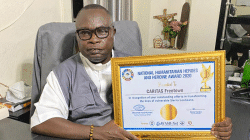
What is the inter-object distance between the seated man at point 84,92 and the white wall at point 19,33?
1.78 ft

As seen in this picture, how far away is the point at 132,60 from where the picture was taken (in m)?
0.63

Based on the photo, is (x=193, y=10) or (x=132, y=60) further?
(x=193, y=10)

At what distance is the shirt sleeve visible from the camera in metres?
0.68

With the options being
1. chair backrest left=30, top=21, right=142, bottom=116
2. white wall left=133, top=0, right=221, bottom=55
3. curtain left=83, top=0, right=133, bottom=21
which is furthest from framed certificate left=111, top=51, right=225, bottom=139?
white wall left=133, top=0, right=221, bottom=55

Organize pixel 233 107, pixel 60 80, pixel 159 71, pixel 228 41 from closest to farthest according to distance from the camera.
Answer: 1. pixel 159 71
2. pixel 60 80
3. pixel 233 107
4. pixel 228 41

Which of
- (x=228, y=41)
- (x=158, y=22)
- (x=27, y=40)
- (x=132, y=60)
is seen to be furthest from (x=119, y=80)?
(x=158, y=22)

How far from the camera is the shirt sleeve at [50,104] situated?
26.8 inches

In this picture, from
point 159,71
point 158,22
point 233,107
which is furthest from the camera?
point 158,22

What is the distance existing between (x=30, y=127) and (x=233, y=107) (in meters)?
0.97

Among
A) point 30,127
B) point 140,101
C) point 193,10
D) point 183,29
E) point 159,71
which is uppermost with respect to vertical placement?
point 193,10

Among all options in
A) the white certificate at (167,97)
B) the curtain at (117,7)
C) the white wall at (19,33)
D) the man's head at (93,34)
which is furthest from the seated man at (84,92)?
the curtain at (117,7)

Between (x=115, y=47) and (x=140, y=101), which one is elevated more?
(x=115, y=47)

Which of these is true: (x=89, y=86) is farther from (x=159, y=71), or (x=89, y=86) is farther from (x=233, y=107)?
(x=233, y=107)

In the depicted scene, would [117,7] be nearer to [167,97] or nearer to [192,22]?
[192,22]
